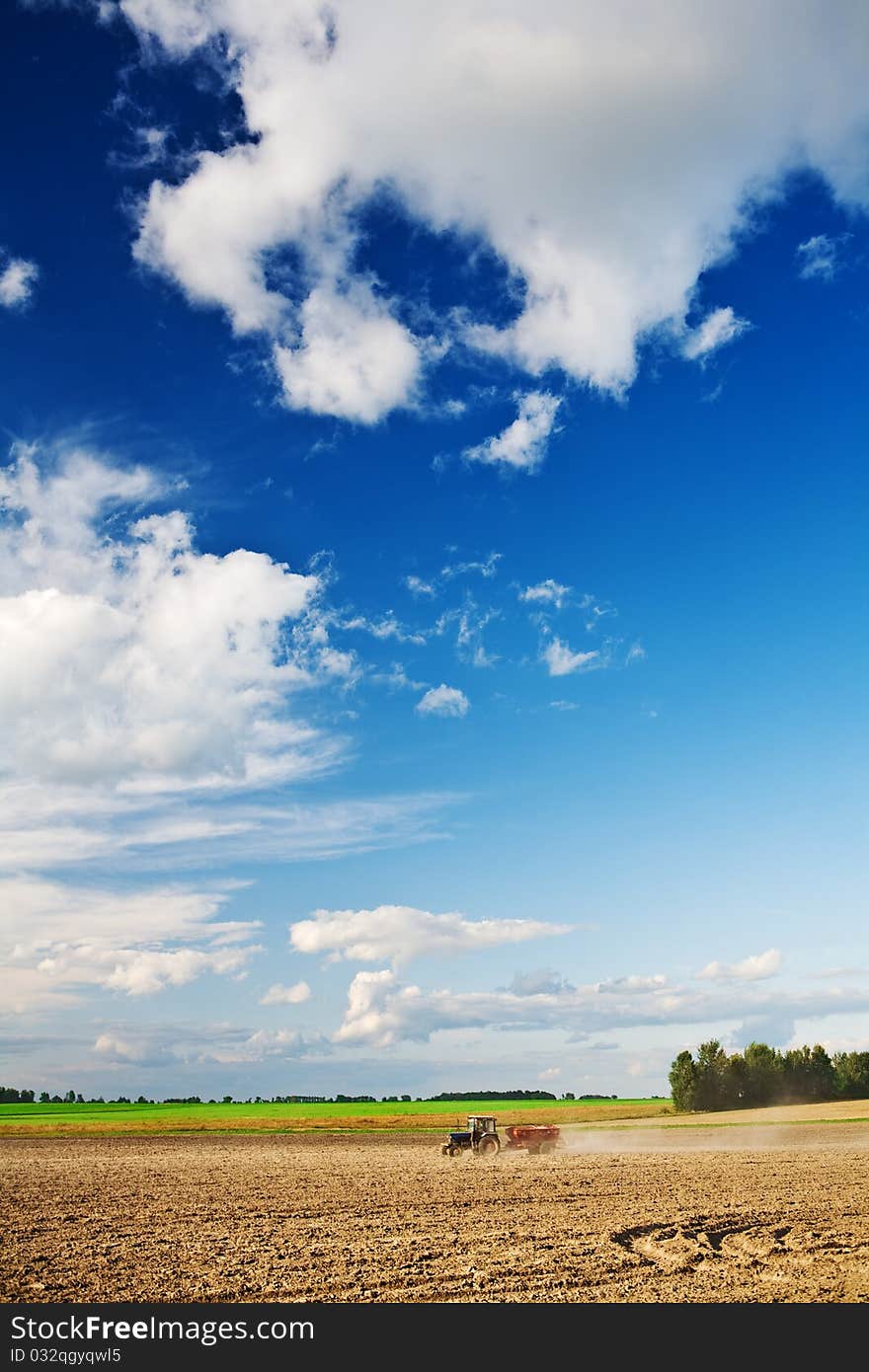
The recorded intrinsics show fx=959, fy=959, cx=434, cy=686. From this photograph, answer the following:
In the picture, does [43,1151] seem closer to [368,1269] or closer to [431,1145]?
[431,1145]

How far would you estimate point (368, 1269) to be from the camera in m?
17.7

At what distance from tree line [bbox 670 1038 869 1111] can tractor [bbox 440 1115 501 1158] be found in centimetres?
7152

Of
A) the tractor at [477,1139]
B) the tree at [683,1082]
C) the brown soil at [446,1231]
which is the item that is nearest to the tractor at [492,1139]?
the tractor at [477,1139]

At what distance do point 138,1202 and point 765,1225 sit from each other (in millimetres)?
18994

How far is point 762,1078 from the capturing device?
11194cm

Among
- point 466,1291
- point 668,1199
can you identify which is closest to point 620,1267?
point 466,1291

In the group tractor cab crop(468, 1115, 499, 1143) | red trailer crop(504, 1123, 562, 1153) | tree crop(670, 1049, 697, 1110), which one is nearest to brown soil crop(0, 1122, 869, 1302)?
tractor cab crop(468, 1115, 499, 1143)

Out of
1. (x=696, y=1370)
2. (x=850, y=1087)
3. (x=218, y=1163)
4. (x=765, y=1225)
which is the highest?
(x=696, y=1370)

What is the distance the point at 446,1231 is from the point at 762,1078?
10289 cm

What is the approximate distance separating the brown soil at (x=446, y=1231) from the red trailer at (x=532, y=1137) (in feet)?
6.81

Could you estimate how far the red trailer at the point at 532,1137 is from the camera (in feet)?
154

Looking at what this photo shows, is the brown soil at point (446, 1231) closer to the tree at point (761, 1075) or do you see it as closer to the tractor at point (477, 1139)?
the tractor at point (477, 1139)

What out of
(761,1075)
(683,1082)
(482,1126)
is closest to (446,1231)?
(482,1126)

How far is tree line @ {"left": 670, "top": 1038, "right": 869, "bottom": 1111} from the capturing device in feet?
356
